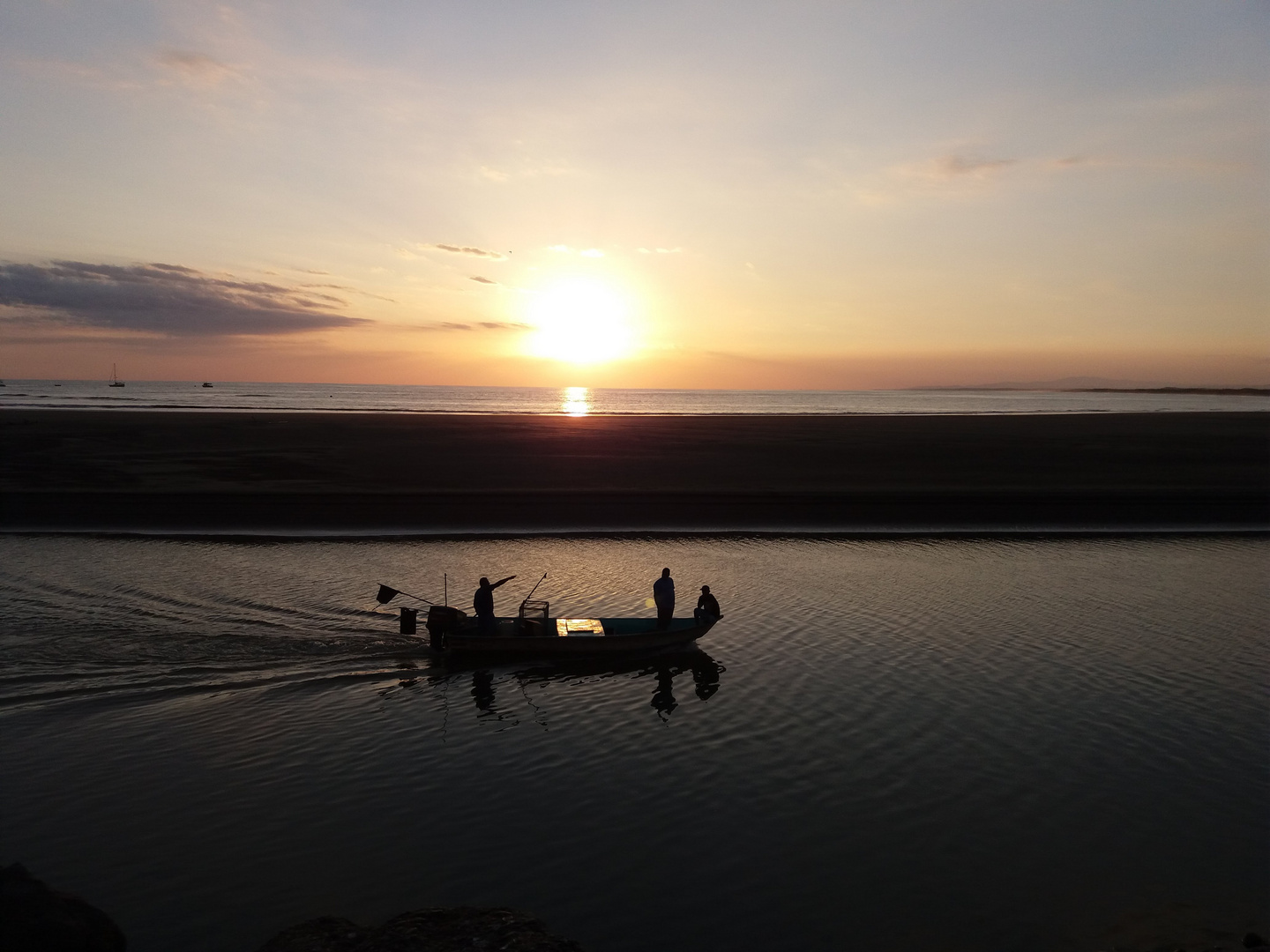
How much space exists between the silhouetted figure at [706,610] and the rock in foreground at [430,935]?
1207cm

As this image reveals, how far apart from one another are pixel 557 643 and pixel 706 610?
13.1 ft

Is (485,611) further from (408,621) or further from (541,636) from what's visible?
(408,621)

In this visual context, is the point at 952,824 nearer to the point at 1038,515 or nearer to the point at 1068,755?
the point at 1068,755

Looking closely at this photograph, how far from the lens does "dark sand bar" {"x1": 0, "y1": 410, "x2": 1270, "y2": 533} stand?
37.5 m

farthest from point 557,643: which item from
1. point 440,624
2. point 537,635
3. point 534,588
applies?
point 534,588

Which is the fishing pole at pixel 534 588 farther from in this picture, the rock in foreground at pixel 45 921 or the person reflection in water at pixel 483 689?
the rock in foreground at pixel 45 921

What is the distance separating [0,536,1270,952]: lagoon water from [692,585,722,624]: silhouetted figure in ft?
2.56

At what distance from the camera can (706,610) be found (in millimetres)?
21078

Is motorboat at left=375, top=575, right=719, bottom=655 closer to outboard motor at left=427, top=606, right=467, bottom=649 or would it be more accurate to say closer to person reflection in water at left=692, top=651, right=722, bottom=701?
outboard motor at left=427, top=606, right=467, bottom=649

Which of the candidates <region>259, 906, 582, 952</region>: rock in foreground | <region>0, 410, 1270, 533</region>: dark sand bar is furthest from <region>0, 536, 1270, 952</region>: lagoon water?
<region>0, 410, 1270, 533</region>: dark sand bar

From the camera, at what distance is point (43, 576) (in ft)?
85.5

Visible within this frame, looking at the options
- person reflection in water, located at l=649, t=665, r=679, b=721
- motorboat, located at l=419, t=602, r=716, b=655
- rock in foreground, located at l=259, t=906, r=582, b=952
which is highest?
motorboat, located at l=419, t=602, r=716, b=655

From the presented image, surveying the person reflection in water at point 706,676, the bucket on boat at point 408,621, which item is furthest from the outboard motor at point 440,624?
the person reflection in water at point 706,676

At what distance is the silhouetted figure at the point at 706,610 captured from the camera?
20.9 m
